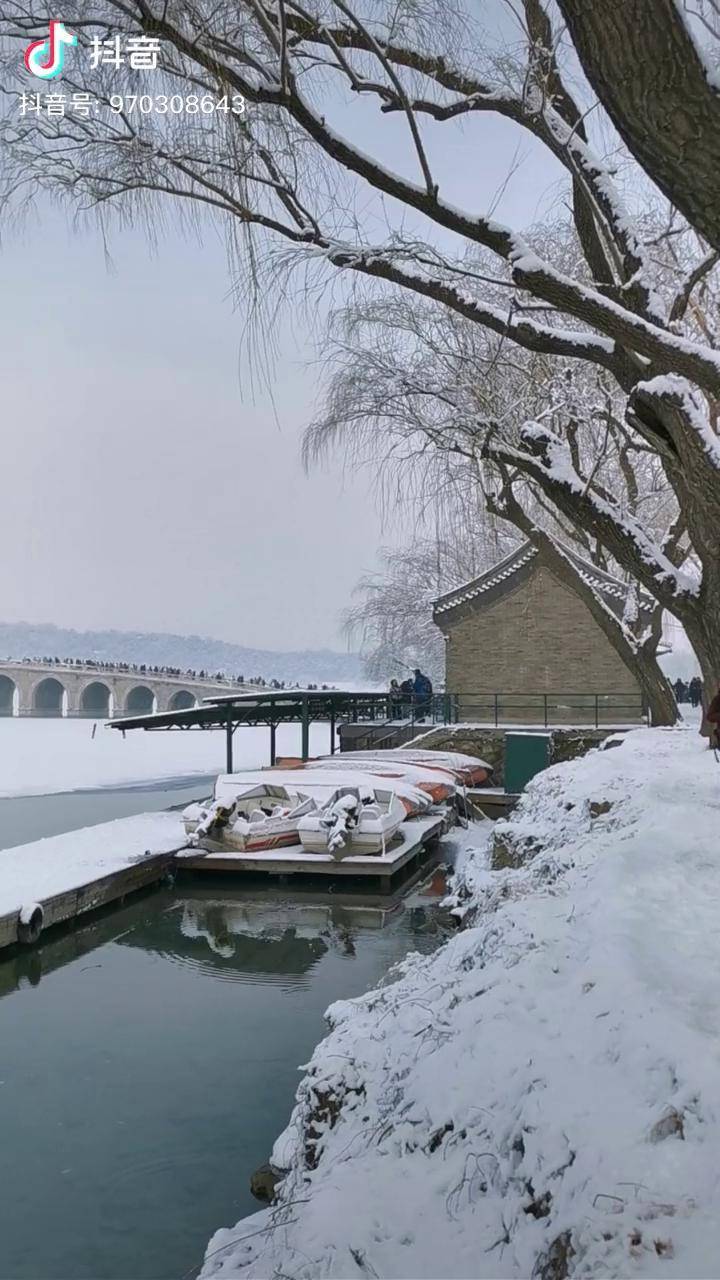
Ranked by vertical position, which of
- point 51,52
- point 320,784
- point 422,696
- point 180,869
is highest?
point 51,52

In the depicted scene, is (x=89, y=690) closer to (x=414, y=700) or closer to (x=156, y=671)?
(x=156, y=671)

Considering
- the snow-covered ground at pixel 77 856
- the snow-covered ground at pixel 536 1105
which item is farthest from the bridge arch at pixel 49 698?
the snow-covered ground at pixel 536 1105

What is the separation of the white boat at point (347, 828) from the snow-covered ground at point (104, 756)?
6359mm

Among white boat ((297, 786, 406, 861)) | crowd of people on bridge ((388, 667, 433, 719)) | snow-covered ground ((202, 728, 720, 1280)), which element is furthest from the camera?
crowd of people on bridge ((388, 667, 433, 719))

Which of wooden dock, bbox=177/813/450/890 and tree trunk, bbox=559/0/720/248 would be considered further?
wooden dock, bbox=177/813/450/890

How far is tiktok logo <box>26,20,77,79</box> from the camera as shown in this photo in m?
5.24

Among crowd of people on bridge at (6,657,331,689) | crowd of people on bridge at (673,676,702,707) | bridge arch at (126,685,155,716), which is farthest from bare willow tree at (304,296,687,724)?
bridge arch at (126,685,155,716)

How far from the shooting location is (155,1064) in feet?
24.7

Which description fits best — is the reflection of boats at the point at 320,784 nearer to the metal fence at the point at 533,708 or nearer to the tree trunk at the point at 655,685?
the tree trunk at the point at 655,685

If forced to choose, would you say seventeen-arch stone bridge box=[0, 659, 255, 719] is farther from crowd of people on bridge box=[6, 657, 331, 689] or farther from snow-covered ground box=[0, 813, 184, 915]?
snow-covered ground box=[0, 813, 184, 915]

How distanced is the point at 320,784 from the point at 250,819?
4.62 feet

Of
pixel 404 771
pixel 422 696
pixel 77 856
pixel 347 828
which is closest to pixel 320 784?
pixel 347 828

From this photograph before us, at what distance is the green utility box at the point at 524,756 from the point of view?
2027 cm

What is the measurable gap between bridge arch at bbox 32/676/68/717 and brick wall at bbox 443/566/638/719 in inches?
3071
